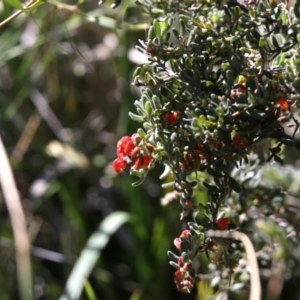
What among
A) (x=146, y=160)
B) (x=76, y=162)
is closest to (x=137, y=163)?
(x=146, y=160)

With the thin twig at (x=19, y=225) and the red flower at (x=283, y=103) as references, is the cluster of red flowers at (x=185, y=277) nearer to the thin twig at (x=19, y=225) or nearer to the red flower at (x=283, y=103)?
the red flower at (x=283, y=103)

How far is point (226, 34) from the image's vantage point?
60 cm

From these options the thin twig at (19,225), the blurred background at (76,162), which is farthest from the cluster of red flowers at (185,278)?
the blurred background at (76,162)

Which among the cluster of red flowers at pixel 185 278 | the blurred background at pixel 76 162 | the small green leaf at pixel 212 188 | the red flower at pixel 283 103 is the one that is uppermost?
the blurred background at pixel 76 162

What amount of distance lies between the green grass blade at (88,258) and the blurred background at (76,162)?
0.06 metres

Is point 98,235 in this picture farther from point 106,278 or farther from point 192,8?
point 192,8

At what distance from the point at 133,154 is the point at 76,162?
1.02 m

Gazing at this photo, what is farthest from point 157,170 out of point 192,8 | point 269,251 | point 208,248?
point 192,8

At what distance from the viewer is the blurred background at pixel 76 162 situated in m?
1.46

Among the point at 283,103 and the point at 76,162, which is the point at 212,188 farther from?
the point at 76,162

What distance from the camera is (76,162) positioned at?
165 centimetres

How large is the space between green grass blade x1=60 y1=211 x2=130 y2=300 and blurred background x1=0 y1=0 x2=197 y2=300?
0.06m

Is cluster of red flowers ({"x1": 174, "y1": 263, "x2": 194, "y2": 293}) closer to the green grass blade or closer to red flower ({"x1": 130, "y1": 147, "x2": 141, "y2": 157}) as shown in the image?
red flower ({"x1": 130, "y1": 147, "x2": 141, "y2": 157})

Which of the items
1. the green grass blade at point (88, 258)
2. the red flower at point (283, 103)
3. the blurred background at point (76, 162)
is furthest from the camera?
the blurred background at point (76, 162)
